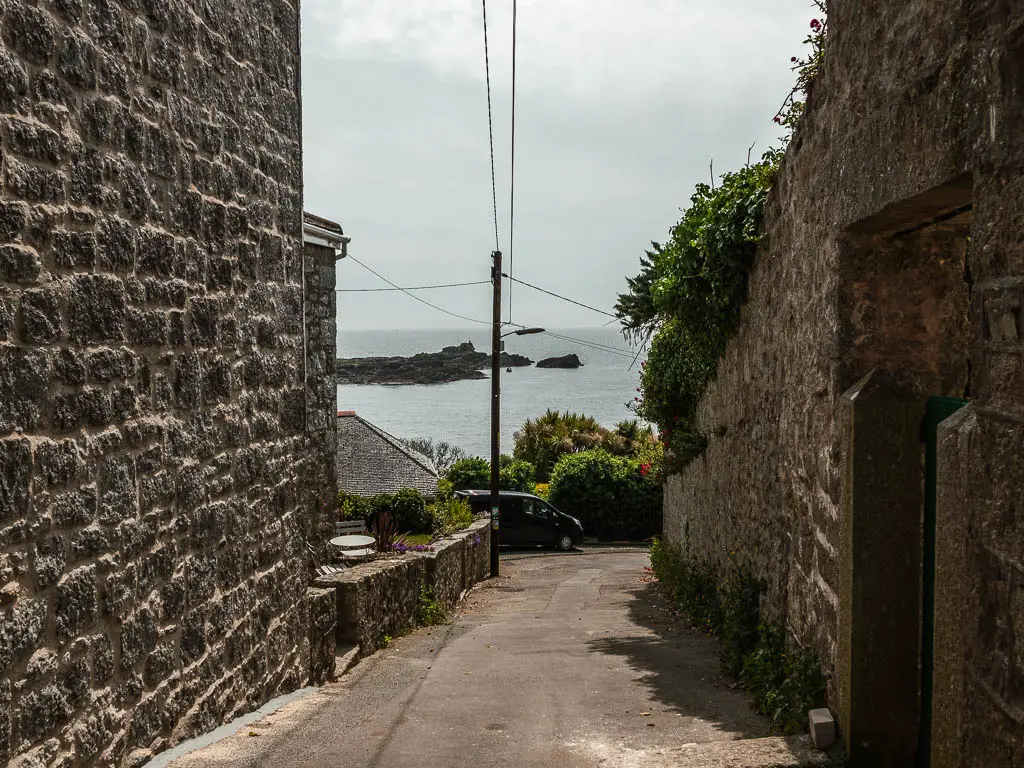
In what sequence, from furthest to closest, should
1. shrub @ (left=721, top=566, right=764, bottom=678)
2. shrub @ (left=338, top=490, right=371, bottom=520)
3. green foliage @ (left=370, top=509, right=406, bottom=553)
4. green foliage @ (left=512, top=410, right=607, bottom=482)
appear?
green foliage @ (left=512, top=410, right=607, bottom=482), shrub @ (left=338, top=490, right=371, bottom=520), green foliage @ (left=370, top=509, right=406, bottom=553), shrub @ (left=721, top=566, right=764, bottom=678)

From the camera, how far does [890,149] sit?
3869mm

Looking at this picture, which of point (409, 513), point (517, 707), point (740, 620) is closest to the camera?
point (517, 707)

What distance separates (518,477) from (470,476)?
198 centimetres

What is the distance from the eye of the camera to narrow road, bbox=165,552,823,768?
15.7ft

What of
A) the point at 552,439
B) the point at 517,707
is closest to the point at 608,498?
the point at 552,439

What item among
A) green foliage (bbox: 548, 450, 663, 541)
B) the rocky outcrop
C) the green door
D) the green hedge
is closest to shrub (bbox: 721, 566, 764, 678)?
the green door

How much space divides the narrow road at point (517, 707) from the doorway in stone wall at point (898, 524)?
0.80m

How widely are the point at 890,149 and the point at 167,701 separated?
4066 mm

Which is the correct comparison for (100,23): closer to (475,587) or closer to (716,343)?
(716,343)

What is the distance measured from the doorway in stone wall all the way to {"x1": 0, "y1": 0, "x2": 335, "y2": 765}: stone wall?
10.4 feet

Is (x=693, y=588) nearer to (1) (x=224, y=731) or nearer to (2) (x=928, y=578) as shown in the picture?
(1) (x=224, y=731)

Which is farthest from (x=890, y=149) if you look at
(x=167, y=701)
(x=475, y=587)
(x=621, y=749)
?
(x=475, y=587)

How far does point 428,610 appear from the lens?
439 inches

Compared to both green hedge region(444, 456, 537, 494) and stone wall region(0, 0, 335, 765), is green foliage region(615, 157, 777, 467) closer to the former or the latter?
stone wall region(0, 0, 335, 765)
